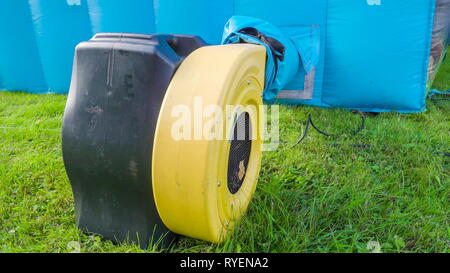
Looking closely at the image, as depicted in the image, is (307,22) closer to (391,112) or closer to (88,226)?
(391,112)

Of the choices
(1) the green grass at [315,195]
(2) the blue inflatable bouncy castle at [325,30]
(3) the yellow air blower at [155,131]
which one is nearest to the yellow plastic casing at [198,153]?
(3) the yellow air blower at [155,131]

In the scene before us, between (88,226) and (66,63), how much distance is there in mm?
2440

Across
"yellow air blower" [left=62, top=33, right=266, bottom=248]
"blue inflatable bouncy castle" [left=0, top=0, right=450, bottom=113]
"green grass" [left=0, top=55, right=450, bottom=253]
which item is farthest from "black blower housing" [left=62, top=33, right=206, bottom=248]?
"blue inflatable bouncy castle" [left=0, top=0, right=450, bottom=113]

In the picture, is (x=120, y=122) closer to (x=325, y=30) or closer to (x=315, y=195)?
(x=315, y=195)

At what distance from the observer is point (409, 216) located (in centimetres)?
127

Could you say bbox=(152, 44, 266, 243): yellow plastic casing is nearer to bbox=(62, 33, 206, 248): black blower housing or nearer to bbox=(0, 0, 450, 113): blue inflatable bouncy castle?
bbox=(62, 33, 206, 248): black blower housing

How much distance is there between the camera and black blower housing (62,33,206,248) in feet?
3.11

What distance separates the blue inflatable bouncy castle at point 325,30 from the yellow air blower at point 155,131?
120cm

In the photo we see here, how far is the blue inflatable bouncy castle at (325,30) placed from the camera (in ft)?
7.57

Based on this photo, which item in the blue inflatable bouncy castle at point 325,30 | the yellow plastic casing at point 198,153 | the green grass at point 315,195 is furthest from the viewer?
the blue inflatable bouncy castle at point 325,30

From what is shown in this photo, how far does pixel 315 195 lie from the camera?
1.42 m

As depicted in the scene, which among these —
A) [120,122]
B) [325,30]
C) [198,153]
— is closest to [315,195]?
[198,153]

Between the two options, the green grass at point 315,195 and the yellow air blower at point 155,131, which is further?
the green grass at point 315,195

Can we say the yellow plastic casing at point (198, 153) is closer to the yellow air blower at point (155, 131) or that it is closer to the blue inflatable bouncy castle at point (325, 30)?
the yellow air blower at point (155, 131)
